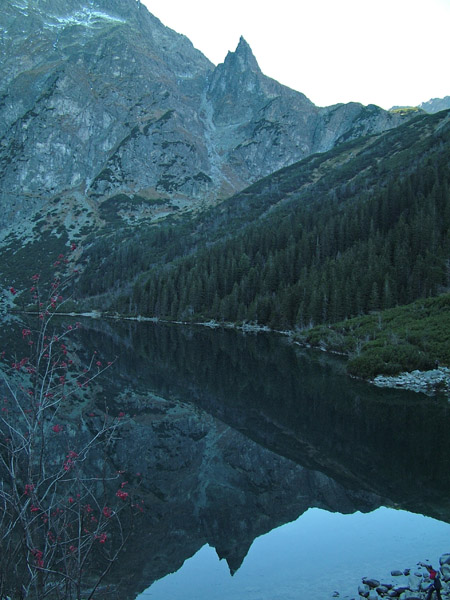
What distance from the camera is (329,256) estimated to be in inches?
3802

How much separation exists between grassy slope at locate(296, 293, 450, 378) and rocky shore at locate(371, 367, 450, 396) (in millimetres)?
768

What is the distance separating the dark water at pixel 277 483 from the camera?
11.5 meters

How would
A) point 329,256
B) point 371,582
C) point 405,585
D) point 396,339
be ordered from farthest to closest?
point 329,256 < point 396,339 < point 371,582 < point 405,585

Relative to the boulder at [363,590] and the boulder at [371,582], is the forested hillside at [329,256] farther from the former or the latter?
the boulder at [363,590]

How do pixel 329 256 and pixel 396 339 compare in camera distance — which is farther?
pixel 329 256

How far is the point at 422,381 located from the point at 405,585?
83.1ft

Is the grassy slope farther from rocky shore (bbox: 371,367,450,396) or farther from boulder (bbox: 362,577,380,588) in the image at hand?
boulder (bbox: 362,577,380,588)

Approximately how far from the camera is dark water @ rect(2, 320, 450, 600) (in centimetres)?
1149

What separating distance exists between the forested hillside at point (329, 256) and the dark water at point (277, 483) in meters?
38.1

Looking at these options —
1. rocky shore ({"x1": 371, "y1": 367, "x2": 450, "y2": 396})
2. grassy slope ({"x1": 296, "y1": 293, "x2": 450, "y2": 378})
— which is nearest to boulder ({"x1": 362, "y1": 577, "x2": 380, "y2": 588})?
rocky shore ({"x1": 371, "y1": 367, "x2": 450, "y2": 396})

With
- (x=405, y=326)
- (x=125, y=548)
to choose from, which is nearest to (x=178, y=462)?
(x=125, y=548)

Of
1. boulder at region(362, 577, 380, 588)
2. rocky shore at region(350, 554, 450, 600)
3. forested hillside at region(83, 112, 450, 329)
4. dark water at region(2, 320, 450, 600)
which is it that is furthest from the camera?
forested hillside at region(83, 112, 450, 329)

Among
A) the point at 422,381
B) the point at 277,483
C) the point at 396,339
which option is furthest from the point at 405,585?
the point at 396,339

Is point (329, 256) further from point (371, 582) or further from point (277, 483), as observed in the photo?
point (371, 582)
